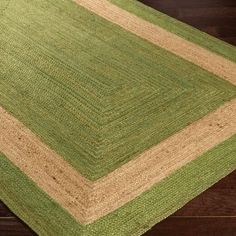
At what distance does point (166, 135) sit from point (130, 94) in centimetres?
→ 15

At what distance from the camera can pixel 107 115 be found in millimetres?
993

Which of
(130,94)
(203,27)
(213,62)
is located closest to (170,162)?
(130,94)

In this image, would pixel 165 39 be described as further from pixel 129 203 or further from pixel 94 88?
pixel 129 203

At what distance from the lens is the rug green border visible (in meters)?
1.18

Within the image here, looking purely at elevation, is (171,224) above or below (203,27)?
below

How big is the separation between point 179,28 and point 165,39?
0.07m

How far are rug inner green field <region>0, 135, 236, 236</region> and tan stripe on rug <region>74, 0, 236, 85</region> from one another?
11.1 inches

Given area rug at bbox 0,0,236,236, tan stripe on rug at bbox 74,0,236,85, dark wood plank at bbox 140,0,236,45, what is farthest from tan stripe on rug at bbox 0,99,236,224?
dark wood plank at bbox 140,0,236,45

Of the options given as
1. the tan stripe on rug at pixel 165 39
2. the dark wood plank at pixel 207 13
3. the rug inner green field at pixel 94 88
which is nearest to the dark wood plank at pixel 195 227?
the rug inner green field at pixel 94 88

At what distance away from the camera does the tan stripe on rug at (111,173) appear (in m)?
0.84

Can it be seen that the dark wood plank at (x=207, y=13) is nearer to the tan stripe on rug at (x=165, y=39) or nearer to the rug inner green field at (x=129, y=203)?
the tan stripe on rug at (x=165, y=39)

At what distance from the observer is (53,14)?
1.30m

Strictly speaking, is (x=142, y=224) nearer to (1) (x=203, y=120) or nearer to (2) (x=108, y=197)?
(2) (x=108, y=197)

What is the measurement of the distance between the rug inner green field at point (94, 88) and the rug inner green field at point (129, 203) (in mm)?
95
